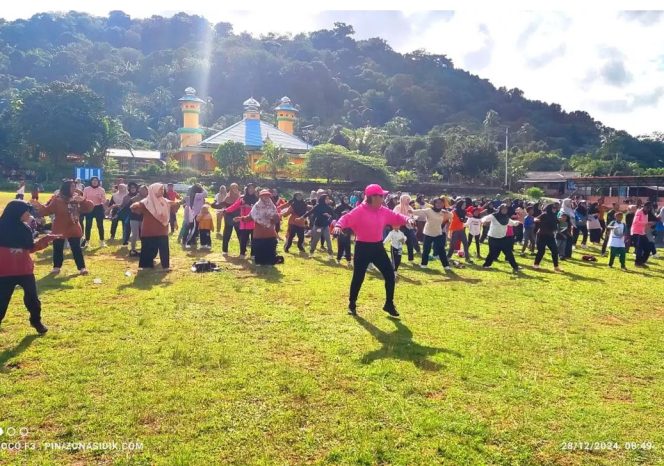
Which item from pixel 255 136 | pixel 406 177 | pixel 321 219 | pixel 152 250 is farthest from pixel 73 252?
pixel 255 136

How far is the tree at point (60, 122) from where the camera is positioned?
1864 inches

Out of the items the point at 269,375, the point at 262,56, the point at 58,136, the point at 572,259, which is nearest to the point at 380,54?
the point at 262,56

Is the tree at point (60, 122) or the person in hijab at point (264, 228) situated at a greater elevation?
the tree at point (60, 122)

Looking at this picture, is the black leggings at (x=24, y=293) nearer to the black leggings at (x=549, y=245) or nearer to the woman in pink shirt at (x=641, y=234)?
the black leggings at (x=549, y=245)

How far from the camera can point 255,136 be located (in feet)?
210

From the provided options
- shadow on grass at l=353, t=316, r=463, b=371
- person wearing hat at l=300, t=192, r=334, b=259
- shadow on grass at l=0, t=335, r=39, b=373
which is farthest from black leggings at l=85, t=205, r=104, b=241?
shadow on grass at l=353, t=316, r=463, b=371

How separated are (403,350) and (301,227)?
28.7ft

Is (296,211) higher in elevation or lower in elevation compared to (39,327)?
higher

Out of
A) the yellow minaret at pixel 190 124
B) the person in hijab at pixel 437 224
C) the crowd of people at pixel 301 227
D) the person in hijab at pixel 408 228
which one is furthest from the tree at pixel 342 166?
the person in hijab at pixel 437 224

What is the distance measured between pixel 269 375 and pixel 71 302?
4.28 meters

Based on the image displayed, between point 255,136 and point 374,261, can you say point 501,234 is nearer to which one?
point 374,261

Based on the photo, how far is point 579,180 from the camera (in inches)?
1662

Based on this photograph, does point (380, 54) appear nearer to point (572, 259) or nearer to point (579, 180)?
point (579, 180)

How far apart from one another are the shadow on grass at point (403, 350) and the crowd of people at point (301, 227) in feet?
3.04
